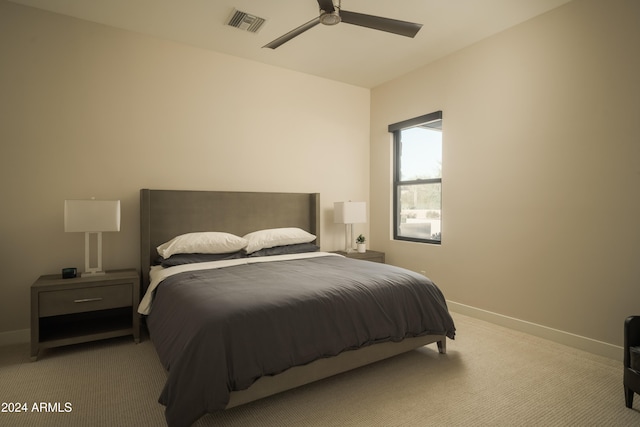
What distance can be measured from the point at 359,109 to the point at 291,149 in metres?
1.30

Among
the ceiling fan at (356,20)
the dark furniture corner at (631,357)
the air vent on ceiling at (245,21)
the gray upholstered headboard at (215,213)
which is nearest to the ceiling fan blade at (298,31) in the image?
the ceiling fan at (356,20)

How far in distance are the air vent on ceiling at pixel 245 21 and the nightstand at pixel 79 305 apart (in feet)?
8.06

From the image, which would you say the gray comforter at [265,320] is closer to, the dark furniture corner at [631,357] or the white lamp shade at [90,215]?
the white lamp shade at [90,215]

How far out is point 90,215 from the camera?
2895 mm

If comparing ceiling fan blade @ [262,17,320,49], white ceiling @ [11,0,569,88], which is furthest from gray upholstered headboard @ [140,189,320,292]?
ceiling fan blade @ [262,17,320,49]

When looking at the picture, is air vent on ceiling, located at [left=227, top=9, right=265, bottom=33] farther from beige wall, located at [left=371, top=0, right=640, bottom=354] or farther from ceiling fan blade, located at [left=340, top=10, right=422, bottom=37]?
beige wall, located at [left=371, top=0, right=640, bottom=354]

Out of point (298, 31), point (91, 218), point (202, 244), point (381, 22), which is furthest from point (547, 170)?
point (91, 218)

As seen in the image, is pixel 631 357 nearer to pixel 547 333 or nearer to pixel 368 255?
pixel 547 333

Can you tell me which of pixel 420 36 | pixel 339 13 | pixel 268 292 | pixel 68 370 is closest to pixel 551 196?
pixel 420 36

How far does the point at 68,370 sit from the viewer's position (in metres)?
2.50

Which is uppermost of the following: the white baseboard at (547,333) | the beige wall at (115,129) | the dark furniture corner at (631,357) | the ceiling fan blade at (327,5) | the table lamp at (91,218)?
the ceiling fan blade at (327,5)

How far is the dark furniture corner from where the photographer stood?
1.99 metres

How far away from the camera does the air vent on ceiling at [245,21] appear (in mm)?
3158

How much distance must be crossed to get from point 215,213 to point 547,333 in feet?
11.1
